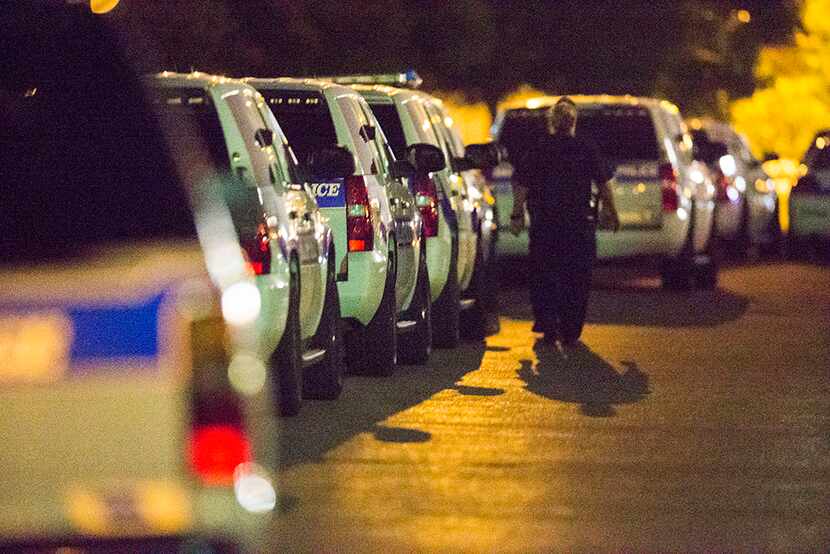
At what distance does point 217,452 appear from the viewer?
17.0ft

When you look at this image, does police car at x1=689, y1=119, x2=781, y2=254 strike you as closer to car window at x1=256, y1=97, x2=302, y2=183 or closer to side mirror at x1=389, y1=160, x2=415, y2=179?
side mirror at x1=389, y1=160, x2=415, y2=179

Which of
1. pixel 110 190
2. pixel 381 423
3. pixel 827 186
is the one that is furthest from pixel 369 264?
pixel 827 186

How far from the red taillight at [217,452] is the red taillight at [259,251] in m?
5.53

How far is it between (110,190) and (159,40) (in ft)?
61.5

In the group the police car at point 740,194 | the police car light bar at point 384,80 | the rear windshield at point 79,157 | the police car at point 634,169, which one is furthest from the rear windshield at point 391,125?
the rear windshield at point 79,157

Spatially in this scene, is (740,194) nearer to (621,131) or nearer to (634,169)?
(621,131)

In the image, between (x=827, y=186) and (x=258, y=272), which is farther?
(x=827, y=186)

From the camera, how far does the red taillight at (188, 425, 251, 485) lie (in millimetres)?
5160

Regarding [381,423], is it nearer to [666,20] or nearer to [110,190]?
[110,190]

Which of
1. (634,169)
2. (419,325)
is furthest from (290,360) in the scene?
(634,169)

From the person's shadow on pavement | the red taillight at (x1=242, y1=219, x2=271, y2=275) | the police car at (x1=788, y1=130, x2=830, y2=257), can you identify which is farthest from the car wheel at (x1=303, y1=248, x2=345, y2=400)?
the police car at (x1=788, y1=130, x2=830, y2=257)

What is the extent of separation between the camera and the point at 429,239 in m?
15.9

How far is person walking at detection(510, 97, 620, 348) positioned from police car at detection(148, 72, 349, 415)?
15.6 ft

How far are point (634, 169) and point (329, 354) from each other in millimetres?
10323
